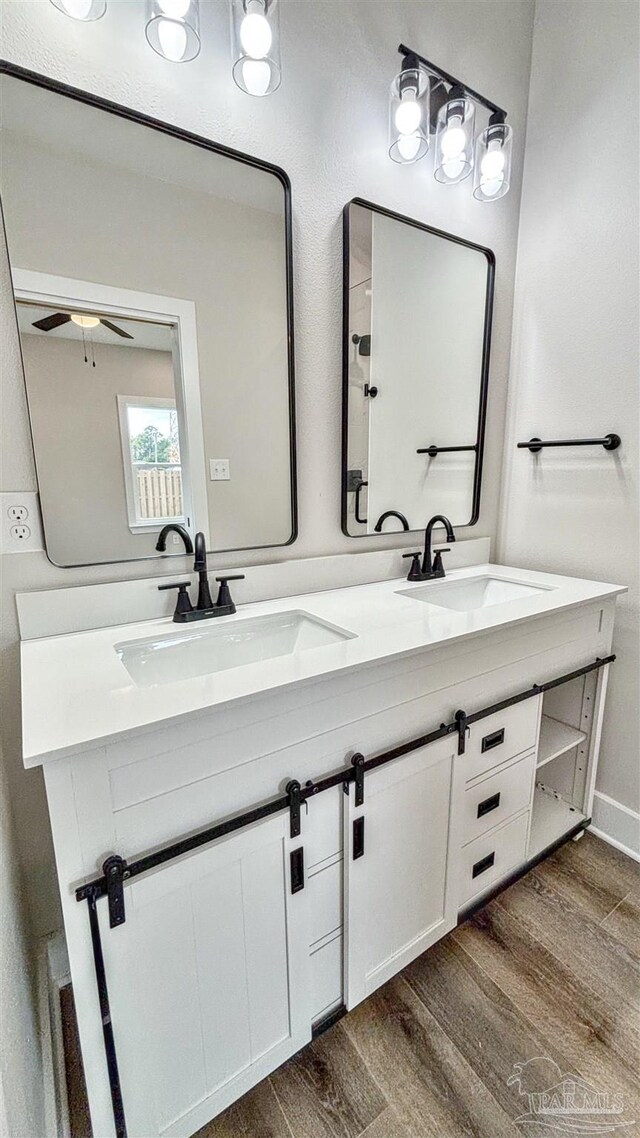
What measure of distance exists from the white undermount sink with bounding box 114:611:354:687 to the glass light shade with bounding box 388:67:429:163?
50.7 inches

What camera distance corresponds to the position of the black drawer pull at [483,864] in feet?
4.06

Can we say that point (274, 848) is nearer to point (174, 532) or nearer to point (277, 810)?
point (277, 810)

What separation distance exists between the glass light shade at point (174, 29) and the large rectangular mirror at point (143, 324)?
4.9 inches

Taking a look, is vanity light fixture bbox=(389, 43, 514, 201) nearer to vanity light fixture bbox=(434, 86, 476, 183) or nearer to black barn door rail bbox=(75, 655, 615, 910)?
vanity light fixture bbox=(434, 86, 476, 183)

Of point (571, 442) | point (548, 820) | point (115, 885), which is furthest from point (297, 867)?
point (571, 442)

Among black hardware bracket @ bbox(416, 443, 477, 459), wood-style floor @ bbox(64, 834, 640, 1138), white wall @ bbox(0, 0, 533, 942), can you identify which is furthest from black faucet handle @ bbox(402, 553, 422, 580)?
wood-style floor @ bbox(64, 834, 640, 1138)

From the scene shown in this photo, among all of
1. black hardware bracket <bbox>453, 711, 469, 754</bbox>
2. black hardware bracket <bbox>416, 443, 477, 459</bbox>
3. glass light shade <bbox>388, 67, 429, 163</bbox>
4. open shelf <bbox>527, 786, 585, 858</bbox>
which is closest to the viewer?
black hardware bracket <bbox>453, 711, 469, 754</bbox>

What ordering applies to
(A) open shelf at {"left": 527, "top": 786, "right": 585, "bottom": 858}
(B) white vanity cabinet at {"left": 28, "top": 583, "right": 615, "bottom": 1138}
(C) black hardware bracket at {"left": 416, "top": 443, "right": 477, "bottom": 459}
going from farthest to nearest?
1. (C) black hardware bracket at {"left": 416, "top": 443, "right": 477, "bottom": 459}
2. (A) open shelf at {"left": 527, "top": 786, "right": 585, "bottom": 858}
3. (B) white vanity cabinet at {"left": 28, "top": 583, "right": 615, "bottom": 1138}

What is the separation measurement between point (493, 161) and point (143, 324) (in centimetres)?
120

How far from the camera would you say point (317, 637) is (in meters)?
1.13

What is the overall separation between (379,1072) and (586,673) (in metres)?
1.10

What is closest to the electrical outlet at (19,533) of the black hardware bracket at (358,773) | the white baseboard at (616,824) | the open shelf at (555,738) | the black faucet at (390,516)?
the black hardware bracket at (358,773)

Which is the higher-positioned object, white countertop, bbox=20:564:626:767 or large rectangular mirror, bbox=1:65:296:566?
large rectangular mirror, bbox=1:65:296:566

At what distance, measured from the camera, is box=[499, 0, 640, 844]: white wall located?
1.40 metres
